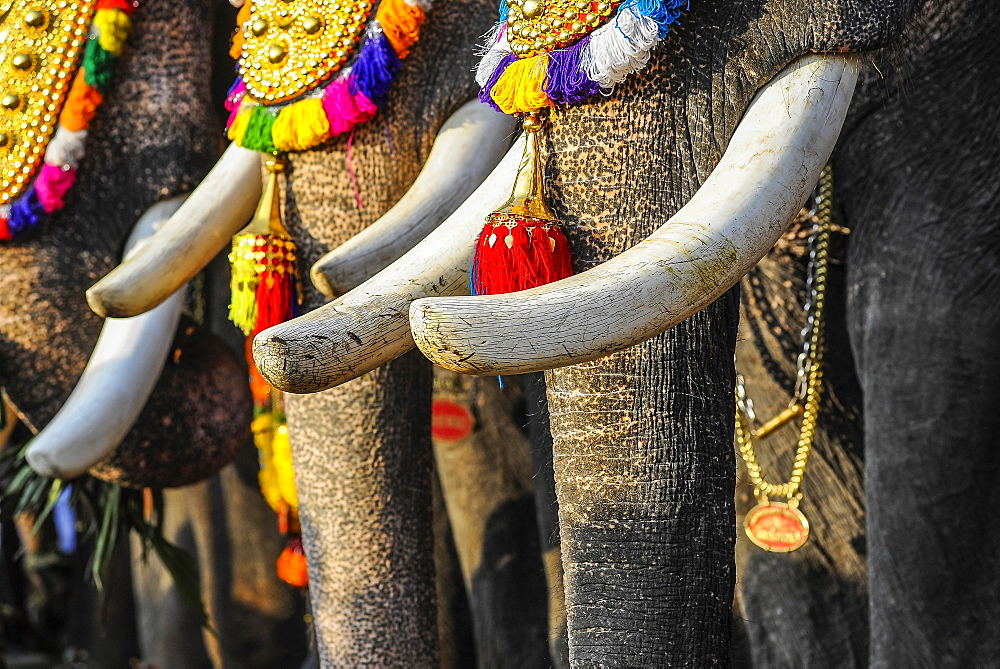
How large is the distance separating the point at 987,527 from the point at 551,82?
69 centimetres

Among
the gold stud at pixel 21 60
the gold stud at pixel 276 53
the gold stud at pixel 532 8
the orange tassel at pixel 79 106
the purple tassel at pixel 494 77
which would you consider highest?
the gold stud at pixel 21 60

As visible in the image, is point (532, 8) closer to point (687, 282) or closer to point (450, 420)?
point (687, 282)

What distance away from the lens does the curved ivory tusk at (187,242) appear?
1.39m

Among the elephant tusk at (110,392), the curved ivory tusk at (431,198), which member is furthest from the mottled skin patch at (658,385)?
the elephant tusk at (110,392)

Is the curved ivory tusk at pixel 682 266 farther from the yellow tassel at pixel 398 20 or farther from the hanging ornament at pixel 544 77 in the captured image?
the yellow tassel at pixel 398 20

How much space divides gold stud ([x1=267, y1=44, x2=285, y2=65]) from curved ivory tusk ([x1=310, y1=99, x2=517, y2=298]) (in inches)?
6.9

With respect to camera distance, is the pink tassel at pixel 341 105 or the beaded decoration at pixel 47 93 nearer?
the pink tassel at pixel 341 105

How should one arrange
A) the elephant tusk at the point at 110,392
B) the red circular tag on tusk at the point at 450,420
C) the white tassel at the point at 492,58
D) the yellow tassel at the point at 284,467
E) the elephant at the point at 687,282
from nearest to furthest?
the elephant at the point at 687,282 < the white tassel at the point at 492,58 < the elephant tusk at the point at 110,392 < the yellow tassel at the point at 284,467 < the red circular tag on tusk at the point at 450,420

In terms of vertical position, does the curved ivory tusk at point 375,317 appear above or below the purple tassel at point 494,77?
below

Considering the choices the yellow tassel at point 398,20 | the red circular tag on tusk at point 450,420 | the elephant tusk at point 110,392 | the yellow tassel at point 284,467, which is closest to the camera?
the yellow tassel at point 398,20

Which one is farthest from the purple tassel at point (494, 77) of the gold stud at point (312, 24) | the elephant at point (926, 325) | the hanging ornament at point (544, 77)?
the elephant at point (926, 325)

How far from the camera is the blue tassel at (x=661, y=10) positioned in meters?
0.98

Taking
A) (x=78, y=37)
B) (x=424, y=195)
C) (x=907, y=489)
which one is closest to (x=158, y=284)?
(x=424, y=195)

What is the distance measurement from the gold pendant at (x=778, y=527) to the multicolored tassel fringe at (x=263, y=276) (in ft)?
1.81
